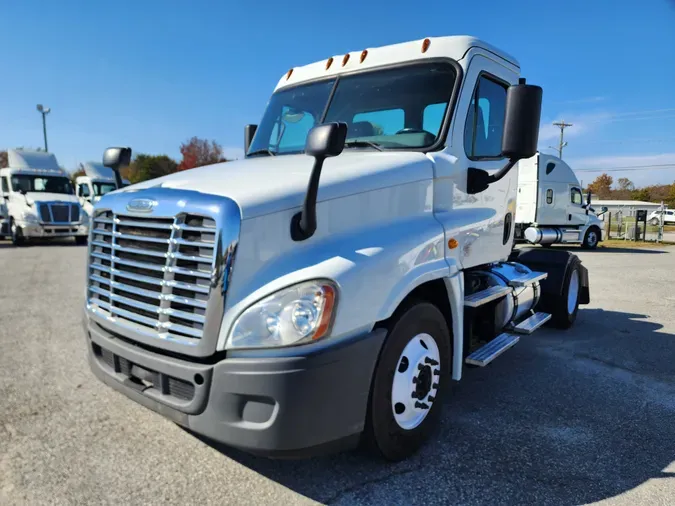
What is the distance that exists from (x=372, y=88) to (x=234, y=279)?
7.10ft

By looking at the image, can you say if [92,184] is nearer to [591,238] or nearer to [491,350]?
[591,238]

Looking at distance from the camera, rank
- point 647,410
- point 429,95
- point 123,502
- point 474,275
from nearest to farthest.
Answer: point 123,502, point 429,95, point 647,410, point 474,275

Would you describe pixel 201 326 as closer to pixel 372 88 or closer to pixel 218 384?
pixel 218 384

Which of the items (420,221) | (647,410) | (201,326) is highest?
(420,221)

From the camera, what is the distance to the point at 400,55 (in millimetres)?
3850

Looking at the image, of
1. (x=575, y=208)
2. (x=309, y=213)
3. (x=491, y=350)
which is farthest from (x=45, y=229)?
(x=575, y=208)

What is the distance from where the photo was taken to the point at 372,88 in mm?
3855

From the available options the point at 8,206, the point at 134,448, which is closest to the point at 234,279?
the point at 134,448

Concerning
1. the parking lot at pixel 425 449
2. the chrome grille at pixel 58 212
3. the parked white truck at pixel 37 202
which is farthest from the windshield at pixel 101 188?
the parking lot at pixel 425 449

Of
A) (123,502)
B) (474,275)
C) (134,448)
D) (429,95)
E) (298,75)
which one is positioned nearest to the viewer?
(123,502)

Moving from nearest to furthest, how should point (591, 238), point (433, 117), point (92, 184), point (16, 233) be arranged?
point (433, 117) < point (16, 233) < point (591, 238) < point (92, 184)

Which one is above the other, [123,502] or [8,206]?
[8,206]

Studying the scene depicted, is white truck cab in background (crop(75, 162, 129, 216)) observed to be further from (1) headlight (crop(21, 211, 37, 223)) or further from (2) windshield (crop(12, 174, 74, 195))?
(1) headlight (crop(21, 211, 37, 223))

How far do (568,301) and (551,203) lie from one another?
13199 mm
